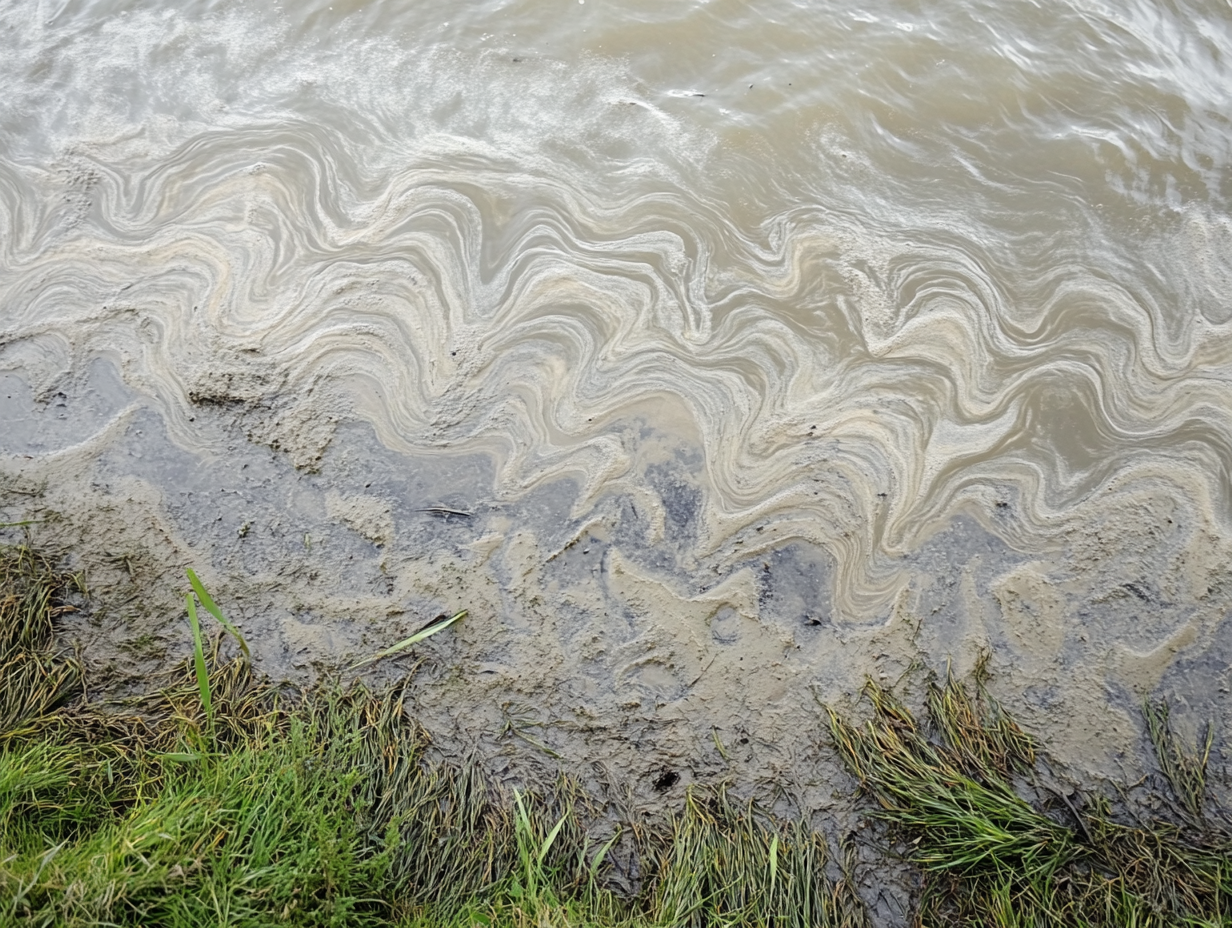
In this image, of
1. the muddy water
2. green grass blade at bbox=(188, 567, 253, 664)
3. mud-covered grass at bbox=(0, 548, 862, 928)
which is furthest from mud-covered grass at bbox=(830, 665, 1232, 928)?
green grass blade at bbox=(188, 567, 253, 664)

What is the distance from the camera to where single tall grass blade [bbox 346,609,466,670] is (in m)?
2.32

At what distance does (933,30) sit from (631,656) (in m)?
2.52

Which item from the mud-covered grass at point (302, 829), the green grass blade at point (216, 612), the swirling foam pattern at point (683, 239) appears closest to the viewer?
the mud-covered grass at point (302, 829)

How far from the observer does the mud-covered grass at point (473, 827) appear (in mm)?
1929

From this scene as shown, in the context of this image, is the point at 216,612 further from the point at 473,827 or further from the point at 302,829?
the point at 473,827

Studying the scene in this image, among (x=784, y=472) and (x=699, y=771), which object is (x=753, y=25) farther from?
(x=699, y=771)

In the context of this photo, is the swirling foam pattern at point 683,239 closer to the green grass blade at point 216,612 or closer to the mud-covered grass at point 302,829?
the green grass blade at point 216,612

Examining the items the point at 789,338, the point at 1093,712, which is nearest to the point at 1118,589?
the point at 1093,712

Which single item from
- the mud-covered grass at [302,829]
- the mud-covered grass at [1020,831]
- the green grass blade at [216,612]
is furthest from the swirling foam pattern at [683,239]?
the mud-covered grass at [302,829]

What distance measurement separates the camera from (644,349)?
2713 millimetres

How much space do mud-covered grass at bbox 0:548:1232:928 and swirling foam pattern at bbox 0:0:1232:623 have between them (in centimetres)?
59

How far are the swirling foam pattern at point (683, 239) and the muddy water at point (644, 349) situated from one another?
1cm

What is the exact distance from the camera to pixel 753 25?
3229 millimetres

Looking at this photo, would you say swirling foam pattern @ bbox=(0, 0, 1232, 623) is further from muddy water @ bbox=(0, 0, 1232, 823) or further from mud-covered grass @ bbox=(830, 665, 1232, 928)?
mud-covered grass @ bbox=(830, 665, 1232, 928)
